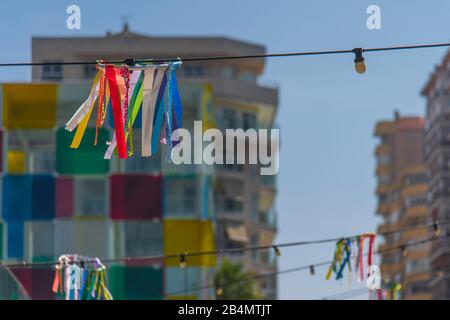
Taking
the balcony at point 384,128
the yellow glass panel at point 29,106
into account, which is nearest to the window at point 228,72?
the yellow glass panel at point 29,106

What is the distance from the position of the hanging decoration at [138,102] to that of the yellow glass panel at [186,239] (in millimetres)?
50099

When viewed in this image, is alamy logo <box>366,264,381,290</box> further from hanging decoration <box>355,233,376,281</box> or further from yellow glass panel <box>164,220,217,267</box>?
yellow glass panel <box>164,220,217,267</box>

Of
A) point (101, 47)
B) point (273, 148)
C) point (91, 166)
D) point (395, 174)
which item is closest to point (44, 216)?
point (91, 166)

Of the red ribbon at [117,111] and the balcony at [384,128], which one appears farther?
the balcony at [384,128]

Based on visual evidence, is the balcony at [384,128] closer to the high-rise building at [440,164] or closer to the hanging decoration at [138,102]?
the high-rise building at [440,164]

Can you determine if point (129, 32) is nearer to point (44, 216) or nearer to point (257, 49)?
point (257, 49)

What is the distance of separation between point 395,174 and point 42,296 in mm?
104919


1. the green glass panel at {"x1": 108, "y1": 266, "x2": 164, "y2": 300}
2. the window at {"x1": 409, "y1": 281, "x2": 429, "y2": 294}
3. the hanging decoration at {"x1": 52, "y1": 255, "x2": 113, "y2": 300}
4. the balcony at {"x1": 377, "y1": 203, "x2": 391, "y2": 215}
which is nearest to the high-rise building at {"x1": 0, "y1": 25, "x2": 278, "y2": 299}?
the green glass panel at {"x1": 108, "y1": 266, "x2": 164, "y2": 300}

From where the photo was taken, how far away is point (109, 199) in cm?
7181

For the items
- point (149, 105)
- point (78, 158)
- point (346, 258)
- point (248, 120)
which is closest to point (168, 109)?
point (149, 105)

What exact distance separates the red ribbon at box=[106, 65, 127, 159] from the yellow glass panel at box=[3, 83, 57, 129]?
50325 millimetres

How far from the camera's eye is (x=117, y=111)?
21.1 m

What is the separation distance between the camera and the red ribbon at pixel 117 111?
2061cm

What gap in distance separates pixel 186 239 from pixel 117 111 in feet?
167
